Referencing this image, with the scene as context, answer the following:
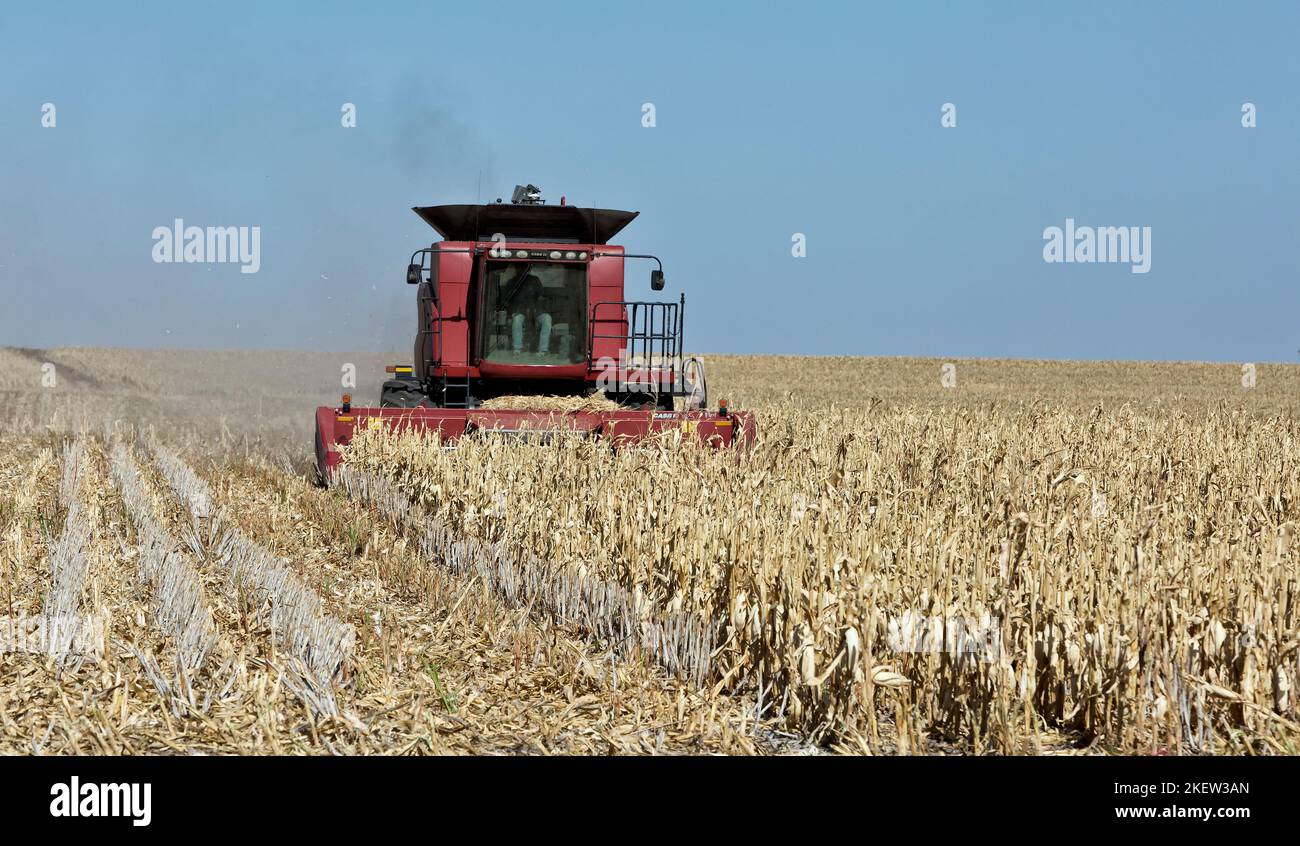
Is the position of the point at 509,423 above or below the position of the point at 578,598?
above

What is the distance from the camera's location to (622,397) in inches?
486

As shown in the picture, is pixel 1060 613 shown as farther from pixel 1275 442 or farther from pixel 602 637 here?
pixel 1275 442

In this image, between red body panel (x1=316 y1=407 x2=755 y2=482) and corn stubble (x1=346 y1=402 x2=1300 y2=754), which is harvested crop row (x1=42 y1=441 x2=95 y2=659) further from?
red body panel (x1=316 y1=407 x2=755 y2=482)

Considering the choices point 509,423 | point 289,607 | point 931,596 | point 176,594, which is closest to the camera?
point 931,596

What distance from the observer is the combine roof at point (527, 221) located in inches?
473

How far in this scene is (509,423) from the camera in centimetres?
1067

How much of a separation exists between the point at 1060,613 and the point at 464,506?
412 centimetres

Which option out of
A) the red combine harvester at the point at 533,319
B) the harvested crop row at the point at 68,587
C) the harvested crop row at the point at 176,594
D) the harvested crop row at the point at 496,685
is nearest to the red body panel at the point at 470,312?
the red combine harvester at the point at 533,319

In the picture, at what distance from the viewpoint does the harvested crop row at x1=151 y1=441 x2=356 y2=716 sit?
434 centimetres

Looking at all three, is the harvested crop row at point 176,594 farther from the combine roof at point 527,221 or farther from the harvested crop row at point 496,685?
the combine roof at point 527,221

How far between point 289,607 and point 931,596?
2609mm

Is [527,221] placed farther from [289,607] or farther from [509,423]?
[289,607]

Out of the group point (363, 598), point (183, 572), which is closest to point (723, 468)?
point (363, 598)

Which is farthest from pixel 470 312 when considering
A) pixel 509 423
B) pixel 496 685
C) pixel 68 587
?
pixel 496 685
